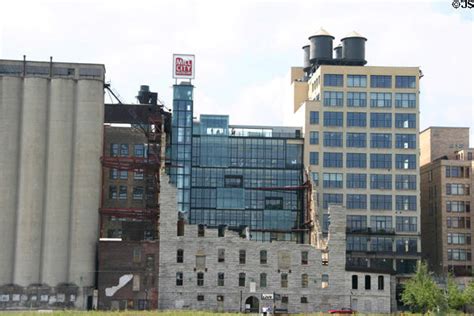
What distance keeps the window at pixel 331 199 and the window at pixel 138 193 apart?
2710 centimetres

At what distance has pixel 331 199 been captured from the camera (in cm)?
12838

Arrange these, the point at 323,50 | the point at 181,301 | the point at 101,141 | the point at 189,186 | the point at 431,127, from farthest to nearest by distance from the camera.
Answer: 1. the point at 431,127
2. the point at 323,50
3. the point at 189,186
4. the point at 101,141
5. the point at 181,301

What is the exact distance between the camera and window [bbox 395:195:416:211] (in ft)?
422

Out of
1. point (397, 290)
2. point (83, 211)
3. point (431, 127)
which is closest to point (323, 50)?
point (431, 127)

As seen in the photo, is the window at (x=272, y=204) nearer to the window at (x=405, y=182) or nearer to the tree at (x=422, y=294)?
the window at (x=405, y=182)

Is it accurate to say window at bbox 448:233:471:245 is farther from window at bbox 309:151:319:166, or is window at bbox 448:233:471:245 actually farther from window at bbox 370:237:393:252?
window at bbox 309:151:319:166

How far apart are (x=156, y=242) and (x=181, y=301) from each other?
815cm

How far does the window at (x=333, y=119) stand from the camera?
129875mm

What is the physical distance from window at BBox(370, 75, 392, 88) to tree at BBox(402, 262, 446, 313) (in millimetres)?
30378

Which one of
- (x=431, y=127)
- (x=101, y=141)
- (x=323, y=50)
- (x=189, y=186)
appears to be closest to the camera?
(x=101, y=141)

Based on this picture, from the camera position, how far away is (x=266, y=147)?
131750 millimetres

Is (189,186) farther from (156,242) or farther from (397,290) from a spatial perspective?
(397,290)

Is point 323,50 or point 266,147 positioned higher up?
point 323,50

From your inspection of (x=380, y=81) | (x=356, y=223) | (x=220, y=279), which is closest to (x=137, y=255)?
(x=220, y=279)
